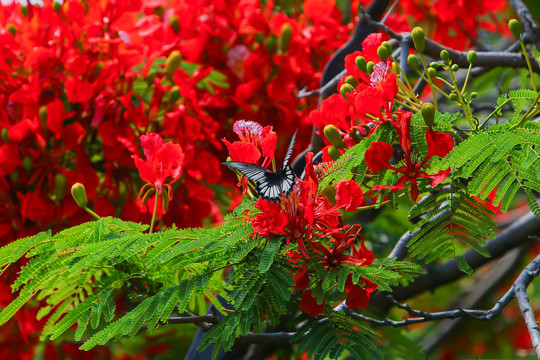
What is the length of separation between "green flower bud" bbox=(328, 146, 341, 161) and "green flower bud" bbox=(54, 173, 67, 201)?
Answer: 0.75 metres

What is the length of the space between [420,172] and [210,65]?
42.3 inches

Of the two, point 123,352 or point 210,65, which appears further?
point 123,352

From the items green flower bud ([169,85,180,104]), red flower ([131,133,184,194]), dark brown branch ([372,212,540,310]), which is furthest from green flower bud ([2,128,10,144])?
dark brown branch ([372,212,540,310])

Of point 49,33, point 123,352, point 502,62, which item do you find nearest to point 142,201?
point 49,33

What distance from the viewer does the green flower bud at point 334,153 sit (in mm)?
1065

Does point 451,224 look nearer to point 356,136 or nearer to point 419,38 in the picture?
point 356,136

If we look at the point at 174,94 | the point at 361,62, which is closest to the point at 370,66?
the point at 361,62

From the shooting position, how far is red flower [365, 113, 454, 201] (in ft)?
3.19

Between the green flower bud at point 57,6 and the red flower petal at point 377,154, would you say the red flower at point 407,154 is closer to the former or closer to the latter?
the red flower petal at point 377,154

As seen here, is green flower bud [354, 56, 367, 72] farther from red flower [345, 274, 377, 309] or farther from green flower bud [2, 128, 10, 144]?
green flower bud [2, 128, 10, 144]

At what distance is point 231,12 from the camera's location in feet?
6.41

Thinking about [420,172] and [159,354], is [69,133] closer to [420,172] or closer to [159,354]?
[420,172]

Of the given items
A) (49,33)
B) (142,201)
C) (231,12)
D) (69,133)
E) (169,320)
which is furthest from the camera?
(231,12)

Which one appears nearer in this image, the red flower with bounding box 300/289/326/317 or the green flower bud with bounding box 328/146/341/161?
the red flower with bounding box 300/289/326/317
